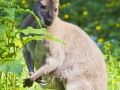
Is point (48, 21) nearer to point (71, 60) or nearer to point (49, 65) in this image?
point (49, 65)

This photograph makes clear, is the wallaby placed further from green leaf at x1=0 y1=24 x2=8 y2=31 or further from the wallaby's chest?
green leaf at x1=0 y1=24 x2=8 y2=31

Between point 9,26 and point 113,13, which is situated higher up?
point 113,13

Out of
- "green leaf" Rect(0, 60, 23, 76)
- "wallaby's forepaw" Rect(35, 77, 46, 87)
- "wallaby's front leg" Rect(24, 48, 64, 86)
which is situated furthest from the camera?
"wallaby's forepaw" Rect(35, 77, 46, 87)

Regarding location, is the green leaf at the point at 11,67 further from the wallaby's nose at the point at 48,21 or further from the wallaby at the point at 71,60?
the wallaby at the point at 71,60

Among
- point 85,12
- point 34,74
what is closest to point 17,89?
point 34,74

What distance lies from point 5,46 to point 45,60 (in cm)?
146

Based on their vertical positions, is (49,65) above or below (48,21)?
below

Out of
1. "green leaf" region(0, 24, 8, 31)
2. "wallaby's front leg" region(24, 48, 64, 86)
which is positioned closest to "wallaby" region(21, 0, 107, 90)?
"wallaby's front leg" region(24, 48, 64, 86)

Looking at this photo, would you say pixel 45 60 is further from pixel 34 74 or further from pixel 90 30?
pixel 90 30

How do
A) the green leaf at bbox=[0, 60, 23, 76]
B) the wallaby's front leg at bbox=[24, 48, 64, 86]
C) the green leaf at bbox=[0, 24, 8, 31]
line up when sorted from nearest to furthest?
the green leaf at bbox=[0, 60, 23, 76], the green leaf at bbox=[0, 24, 8, 31], the wallaby's front leg at bbox=[24, 48, 64, 86]

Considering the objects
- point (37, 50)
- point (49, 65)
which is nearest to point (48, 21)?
point (37, 50)

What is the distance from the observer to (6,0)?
437 centimetres

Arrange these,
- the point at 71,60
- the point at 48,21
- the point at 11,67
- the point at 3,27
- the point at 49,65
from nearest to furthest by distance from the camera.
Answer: the point at 11,67, the point at 3,27, the point at 48,21, the point at 49,65, the point at 71,60

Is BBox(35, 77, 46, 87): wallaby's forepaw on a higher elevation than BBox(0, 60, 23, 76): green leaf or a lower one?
lower
